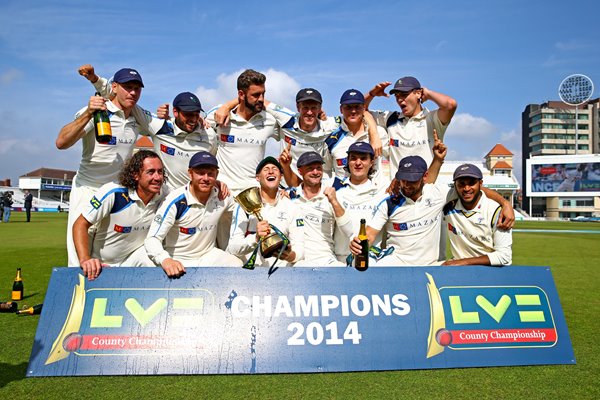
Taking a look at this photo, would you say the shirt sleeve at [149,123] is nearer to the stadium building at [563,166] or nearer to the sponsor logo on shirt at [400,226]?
the sponsor logo on shirt at [400,226]

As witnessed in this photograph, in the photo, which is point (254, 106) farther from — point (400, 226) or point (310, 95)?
point (400, 226)

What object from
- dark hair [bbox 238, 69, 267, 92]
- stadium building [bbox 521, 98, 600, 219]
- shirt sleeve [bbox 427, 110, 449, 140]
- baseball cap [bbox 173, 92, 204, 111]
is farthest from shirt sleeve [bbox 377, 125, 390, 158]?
stadium building [bbox 521, 98, 600, 219]

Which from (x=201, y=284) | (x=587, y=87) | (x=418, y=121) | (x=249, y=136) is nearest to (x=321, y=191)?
(x=249, y=136)

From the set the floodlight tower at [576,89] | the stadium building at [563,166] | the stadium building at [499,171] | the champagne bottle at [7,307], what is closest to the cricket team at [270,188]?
the champagne bottle at [7,307]

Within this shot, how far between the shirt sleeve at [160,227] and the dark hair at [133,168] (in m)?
0.44

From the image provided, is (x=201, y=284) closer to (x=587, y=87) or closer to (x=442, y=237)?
(x=442, y=237)

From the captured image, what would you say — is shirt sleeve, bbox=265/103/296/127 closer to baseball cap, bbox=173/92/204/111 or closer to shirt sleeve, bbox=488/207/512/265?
baseball cap, bbox=173/92/204/111

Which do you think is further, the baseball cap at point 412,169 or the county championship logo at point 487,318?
the baseball cap at point 412,169

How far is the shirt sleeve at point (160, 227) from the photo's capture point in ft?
14.8

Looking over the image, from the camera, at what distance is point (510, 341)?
13.3 feet

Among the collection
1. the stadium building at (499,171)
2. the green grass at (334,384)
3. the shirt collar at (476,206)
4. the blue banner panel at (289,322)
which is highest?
the stadium building at (499,171)

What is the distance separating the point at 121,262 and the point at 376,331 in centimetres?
306

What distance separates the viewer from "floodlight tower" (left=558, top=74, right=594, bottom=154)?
72.2 metres

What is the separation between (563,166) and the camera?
232ft
